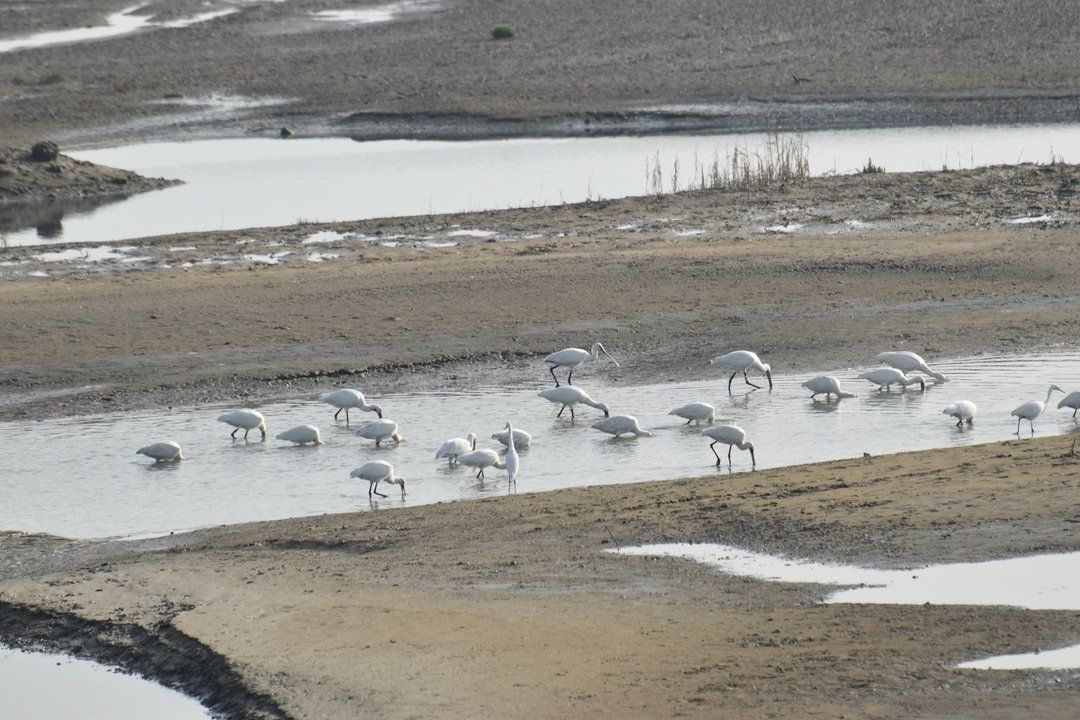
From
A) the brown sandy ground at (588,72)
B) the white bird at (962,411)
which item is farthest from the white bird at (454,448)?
the brown sandy ground at (588,72)

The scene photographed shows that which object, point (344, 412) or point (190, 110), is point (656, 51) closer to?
point (190, 110)

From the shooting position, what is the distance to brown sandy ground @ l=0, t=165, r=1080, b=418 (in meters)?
17.9

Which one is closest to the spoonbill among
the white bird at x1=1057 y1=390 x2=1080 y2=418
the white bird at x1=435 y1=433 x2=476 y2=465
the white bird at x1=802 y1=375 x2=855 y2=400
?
the white bird at x1=435 y1=433 x2=476 y2=465

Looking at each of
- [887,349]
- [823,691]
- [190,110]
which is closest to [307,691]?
[823,691]

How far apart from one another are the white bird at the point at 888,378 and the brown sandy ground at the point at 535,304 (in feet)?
4.67

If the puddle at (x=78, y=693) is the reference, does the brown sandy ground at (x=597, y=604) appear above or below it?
above

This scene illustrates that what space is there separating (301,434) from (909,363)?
616 centimetres

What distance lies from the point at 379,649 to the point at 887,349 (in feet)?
34.9

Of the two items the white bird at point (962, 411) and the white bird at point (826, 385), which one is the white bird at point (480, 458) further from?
the white bird at point (962, 411)

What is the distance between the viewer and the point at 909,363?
16328 mm

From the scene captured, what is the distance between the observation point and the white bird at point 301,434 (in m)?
15.0

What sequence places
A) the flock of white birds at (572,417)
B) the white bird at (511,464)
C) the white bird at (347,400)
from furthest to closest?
the white bird at (347,400), the flock of white birds at (572,417), the white bird at (511,464)

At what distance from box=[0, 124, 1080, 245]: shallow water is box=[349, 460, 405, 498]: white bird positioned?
1203cm

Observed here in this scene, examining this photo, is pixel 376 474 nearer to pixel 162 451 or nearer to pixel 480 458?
pixel 480 458
